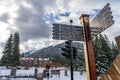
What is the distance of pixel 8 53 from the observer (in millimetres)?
53531

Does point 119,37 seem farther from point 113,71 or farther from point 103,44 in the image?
point 103,44

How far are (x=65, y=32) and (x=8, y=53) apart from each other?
153ft

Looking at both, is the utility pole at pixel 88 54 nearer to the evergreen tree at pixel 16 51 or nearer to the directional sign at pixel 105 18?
the directional sign at pixel 105 18

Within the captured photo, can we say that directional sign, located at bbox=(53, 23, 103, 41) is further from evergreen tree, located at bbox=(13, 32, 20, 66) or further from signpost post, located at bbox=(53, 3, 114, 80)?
evergreen tree, located at bbox=(13, 32, 20, 66)

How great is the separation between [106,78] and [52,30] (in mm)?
4801

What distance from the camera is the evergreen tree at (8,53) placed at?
168 ft

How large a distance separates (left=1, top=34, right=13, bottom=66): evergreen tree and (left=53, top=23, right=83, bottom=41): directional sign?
4316 centimetres

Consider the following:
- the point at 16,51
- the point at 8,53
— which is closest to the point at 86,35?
the point at 8,53

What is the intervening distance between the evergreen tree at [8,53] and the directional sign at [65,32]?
43.2 metres

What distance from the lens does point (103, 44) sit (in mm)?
37406

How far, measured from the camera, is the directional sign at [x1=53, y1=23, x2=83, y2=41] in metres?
9.05

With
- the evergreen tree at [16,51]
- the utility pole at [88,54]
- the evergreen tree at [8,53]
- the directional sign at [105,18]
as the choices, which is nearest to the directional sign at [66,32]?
the utility pole at [88,54]

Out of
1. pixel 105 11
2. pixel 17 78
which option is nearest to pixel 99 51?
pixel 17 78

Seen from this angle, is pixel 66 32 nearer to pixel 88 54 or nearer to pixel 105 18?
pixel 88 54
